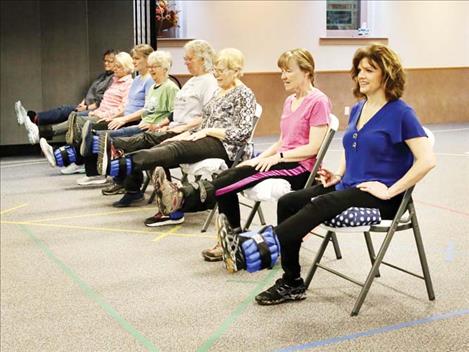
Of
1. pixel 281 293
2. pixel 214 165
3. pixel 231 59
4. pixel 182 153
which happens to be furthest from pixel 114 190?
pixel 281 293

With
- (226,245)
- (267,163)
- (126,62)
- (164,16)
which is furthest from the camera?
(164,16)

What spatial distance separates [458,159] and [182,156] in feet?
13.3

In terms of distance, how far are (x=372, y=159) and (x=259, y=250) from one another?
0.71 m

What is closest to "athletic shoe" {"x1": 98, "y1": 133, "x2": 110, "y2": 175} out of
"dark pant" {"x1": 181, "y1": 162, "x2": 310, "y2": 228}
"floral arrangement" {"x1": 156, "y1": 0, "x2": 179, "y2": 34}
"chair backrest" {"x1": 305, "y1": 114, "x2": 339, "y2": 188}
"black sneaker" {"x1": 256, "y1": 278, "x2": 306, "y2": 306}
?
"dark pant" {"x1": 181, "y1": 162, "x2": 310, "y2": 228}

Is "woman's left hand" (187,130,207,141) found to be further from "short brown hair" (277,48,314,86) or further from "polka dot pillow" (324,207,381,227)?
"polka dot pillow" (324,207,381,227)

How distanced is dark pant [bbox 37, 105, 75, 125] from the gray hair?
320 cm

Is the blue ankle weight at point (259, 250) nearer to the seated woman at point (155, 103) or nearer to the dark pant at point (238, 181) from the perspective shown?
the dark pant at point (238, 181)

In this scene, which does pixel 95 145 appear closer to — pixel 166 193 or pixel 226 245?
pixel 166 193

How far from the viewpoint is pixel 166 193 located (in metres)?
4.30

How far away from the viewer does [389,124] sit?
3.14 metres

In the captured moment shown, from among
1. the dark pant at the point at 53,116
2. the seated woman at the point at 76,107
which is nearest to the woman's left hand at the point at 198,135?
the seated woman at the point at 76,107

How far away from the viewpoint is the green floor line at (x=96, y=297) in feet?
10.3

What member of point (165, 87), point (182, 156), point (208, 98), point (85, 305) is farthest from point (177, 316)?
point (165, 87)

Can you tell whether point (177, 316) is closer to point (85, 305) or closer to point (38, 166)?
point (85, 305)
